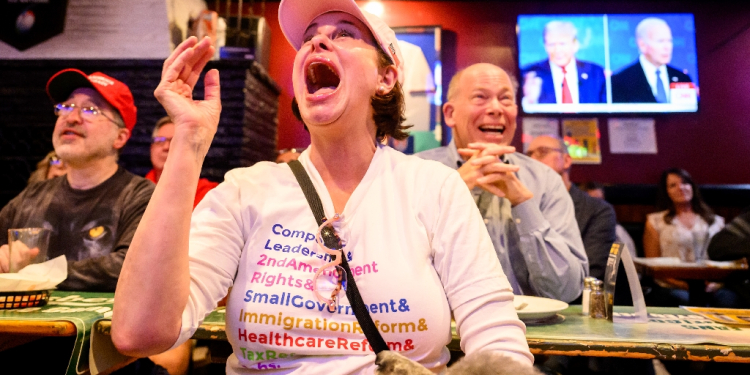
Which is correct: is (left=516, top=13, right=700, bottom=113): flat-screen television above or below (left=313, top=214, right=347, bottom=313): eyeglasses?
above

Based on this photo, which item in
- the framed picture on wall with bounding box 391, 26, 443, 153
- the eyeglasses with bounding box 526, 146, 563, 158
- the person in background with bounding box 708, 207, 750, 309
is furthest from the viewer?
the framed picture on wall with bounding box 391, 26, 443, 153

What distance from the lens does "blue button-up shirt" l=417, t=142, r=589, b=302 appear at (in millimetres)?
1943

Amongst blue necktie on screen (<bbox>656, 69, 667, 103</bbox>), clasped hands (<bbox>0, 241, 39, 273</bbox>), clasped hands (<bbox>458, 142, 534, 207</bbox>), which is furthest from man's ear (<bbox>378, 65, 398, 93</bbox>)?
blue necktie on screen (<bbox>656, 69, 667, 103</bbox>)

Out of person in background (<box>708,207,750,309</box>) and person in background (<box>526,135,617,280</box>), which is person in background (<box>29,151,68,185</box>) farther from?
person in background (<box>708,207,750,309</box>)

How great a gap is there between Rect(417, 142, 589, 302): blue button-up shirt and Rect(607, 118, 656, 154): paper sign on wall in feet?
Answer: 11.3

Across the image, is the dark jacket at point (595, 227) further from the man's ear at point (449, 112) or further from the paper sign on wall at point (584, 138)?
the paper sign on wall at point (584, 138)

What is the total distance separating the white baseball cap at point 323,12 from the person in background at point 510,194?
68 cm

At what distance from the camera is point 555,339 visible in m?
1.32

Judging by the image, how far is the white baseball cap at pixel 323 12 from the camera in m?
1.29

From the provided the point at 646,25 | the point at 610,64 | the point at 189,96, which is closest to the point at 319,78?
the point at 189,96

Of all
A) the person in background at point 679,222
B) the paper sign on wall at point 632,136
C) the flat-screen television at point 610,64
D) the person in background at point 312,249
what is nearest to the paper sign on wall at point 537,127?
the flat-screen television at point 610,64

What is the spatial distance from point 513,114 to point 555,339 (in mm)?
1248

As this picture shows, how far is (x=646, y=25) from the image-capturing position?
516 cm

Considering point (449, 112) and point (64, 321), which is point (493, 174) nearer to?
point (449, 112)
